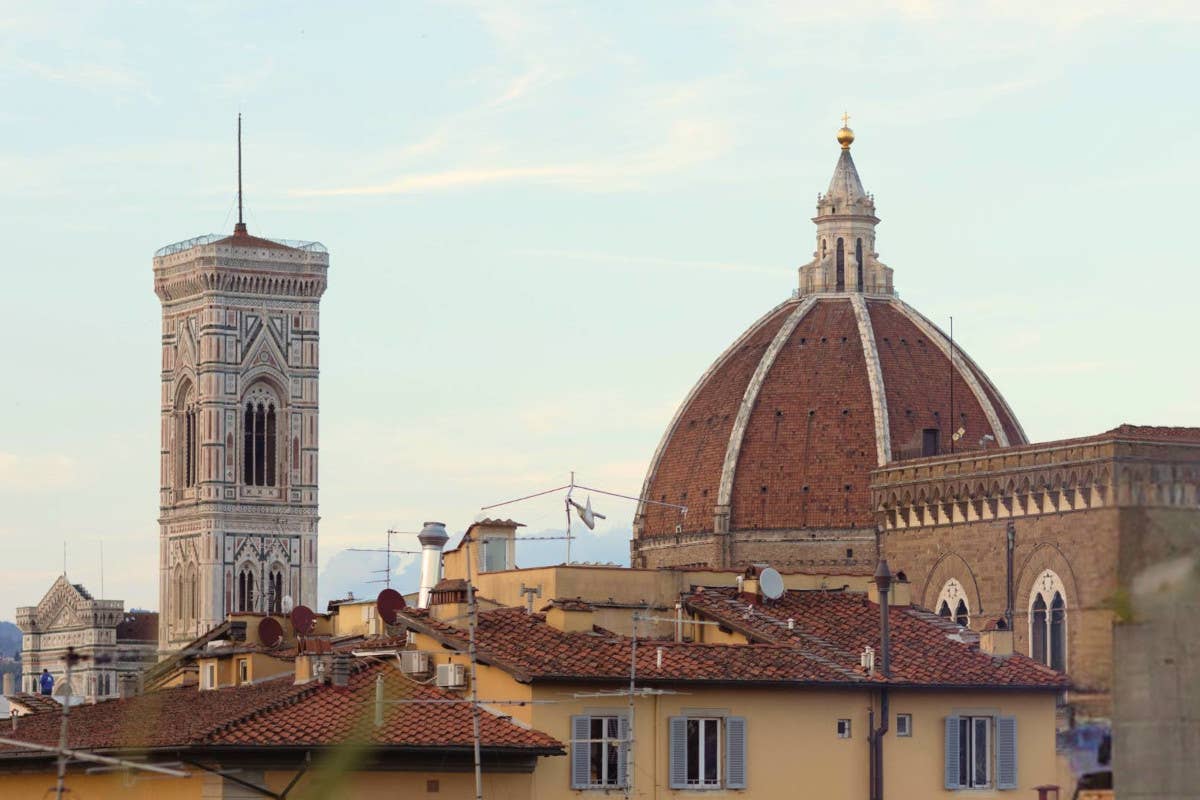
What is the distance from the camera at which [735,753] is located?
22.3 meters

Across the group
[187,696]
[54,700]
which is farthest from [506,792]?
[54,700]

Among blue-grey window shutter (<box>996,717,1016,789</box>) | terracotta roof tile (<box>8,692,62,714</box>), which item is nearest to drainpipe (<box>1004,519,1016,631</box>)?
terracotta roof tile (<box>8,692,62,714</box>)

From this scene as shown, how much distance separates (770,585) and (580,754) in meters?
5.25

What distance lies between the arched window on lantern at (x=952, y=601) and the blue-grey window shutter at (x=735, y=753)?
124 ft

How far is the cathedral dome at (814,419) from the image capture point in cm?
8144

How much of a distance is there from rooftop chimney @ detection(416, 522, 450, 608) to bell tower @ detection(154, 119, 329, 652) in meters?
91.5

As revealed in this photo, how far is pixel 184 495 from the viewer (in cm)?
12588

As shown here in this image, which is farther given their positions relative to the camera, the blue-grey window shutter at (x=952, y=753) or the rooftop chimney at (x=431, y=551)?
the rooftop chimney at (x=431, y=551)

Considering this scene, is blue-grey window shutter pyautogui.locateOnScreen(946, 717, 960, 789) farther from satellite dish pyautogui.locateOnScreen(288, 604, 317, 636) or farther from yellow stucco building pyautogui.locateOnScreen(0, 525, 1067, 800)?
satellite dish pyautogui.locateOnScreen(288, 604, 317, 636)

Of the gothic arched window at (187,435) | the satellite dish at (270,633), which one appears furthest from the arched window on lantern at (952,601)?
the gothic arched window at (187,435)

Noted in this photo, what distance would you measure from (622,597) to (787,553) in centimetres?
5573

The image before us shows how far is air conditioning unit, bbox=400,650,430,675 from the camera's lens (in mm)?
22844

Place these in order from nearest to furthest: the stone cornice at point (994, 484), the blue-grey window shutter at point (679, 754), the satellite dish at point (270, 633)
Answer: the blue-grey window shutter at point (679, 754)
the satellite dish at point (270, 633)
the stone cornice at point (994, 484)

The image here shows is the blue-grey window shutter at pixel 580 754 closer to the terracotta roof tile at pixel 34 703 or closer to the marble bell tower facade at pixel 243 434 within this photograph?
the terracotta roof tile at pixel 34 703
